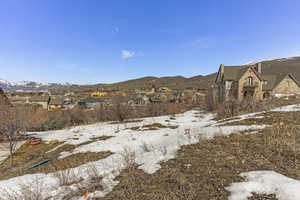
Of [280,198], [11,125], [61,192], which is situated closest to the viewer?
[280,198]

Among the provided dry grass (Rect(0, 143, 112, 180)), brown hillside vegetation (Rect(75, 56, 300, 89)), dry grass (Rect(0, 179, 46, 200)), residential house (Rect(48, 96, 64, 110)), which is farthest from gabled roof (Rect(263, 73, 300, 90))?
residential house (Rect(48, 96, 64, 110))

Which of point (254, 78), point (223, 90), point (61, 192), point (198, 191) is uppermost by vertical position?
point (254, 78)

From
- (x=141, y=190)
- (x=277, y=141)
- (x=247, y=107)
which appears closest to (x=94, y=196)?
(x=141, y=190)

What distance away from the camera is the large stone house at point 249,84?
925 inches

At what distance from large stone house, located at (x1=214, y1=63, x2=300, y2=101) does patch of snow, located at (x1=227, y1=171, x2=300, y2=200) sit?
23413mm

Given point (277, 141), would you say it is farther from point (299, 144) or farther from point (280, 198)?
point (280, 198)

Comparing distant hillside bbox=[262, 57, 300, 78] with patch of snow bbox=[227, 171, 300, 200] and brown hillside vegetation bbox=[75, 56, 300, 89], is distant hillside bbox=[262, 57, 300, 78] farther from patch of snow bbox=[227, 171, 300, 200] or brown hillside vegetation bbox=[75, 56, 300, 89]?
patch of snow bbox=[227, 171, 300, 200]

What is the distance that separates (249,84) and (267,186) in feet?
86.2

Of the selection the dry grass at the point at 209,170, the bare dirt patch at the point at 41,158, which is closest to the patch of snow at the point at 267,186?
the dry grass at the point at 209,170

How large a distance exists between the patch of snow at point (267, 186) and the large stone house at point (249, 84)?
922 inches

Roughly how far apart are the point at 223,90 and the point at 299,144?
23.7 metres

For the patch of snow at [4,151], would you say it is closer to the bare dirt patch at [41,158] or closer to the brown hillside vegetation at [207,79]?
the bare dirt patch at [41,158]

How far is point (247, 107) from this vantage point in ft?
43.5

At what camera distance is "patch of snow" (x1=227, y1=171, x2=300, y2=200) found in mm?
2094
